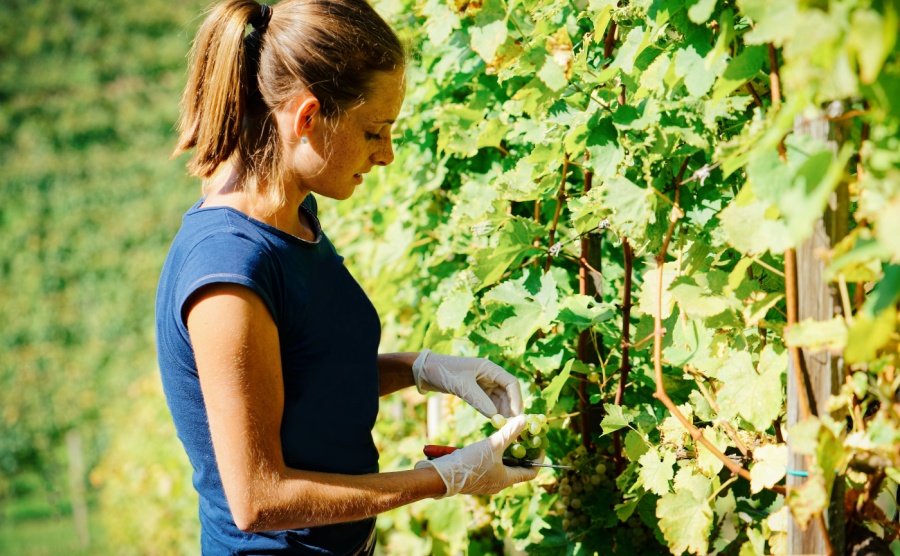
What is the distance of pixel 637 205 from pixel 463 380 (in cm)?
69

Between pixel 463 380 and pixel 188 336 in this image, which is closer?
pixel 188 336

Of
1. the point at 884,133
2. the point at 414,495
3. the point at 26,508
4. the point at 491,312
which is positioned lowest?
the point at 26,508

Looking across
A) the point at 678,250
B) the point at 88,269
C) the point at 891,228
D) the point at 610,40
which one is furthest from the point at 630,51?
the point at 88,269

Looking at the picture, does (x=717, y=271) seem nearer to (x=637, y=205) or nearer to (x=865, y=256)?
(x=637, y=205)

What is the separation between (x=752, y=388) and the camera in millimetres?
1193

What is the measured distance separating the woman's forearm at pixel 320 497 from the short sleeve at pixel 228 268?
10.4 inches

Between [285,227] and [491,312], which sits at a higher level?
[285,227]

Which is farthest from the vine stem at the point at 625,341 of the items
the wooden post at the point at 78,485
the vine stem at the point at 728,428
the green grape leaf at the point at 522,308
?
the wooden post at the point at 78,485

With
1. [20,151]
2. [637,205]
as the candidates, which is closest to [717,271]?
[637,205]

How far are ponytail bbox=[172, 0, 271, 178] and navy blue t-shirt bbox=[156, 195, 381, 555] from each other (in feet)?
0.43

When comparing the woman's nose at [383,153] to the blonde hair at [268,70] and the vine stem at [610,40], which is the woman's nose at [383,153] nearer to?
the blonde hair at [268,70]

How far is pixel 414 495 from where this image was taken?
1.45m

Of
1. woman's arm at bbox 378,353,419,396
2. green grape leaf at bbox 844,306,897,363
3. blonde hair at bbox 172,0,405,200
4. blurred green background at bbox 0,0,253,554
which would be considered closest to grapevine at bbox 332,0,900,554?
green grape leaf at bbox 844,306,897,363

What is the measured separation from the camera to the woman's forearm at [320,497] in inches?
51.0
